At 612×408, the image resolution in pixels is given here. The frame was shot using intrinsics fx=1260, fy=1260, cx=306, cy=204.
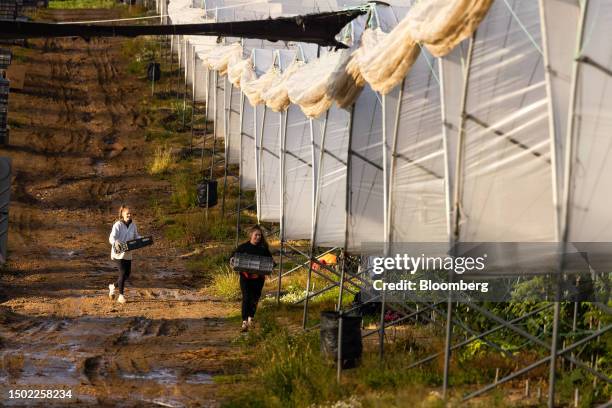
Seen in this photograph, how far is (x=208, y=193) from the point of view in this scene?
29719 mm

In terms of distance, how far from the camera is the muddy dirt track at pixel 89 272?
13969mm

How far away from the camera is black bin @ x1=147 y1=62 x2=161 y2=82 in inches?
1799

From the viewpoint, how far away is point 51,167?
35344 mm

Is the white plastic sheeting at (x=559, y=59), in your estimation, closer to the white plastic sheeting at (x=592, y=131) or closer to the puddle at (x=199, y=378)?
the white plastic sheeting at (x=592, y=131)

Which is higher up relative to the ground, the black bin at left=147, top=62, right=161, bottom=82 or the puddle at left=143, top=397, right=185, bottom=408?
the black bin at left=147, top=62, right=161, bottom=82

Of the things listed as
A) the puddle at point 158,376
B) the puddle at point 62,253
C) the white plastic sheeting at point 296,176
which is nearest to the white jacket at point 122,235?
the white plastic sheeting at point 296,176

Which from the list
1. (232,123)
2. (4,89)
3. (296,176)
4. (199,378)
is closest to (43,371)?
(199,378)

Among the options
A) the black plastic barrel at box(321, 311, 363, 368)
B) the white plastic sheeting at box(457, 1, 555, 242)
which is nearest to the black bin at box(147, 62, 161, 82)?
the black plastic barrel at box(321, 311, 363, 368)

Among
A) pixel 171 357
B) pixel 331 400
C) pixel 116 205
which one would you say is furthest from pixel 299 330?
pixel 116 205

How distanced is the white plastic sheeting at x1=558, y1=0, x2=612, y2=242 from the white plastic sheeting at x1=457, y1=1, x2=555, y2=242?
1374 millimetres

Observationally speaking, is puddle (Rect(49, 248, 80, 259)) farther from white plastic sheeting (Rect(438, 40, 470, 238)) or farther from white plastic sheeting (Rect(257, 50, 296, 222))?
white plastic sheeting (Rect(438, 40, 470, 238))

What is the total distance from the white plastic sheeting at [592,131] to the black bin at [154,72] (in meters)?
36.6

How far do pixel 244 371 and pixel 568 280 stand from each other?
13.5 feet

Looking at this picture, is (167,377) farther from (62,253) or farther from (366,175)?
(62,253)
